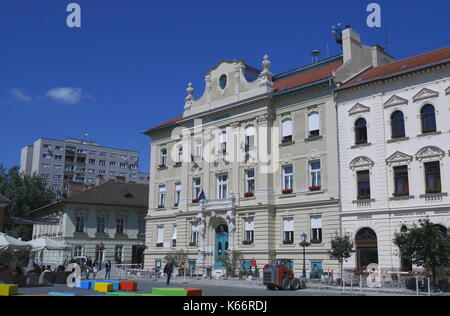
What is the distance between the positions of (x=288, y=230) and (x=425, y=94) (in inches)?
552

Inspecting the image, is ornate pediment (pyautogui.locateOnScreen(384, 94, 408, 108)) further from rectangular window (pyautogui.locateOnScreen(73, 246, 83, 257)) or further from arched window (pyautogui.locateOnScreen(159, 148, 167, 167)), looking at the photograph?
rectangular window (pyautogui.locateOnScreen(73, 246, 83, 257))

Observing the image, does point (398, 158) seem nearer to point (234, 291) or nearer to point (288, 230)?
point (288, 230)

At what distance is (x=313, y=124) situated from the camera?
3703cm

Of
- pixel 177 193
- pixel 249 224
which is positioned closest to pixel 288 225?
pixel 249 224

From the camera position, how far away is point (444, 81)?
98.1ft

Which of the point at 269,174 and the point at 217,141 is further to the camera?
the point at 217,141

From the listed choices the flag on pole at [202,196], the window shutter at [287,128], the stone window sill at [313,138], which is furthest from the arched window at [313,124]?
the flag on pole at [202,196]

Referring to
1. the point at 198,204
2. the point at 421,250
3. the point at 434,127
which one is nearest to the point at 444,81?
the point at 434,127

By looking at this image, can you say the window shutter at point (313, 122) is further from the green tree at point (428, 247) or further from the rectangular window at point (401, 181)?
the green tree at point (428, 247)

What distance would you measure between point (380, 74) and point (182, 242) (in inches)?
888

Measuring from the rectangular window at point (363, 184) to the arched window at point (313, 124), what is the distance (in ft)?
16.4

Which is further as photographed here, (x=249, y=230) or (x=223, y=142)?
(x=223, y=142)

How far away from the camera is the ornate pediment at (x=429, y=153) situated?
Result: 29.5 meters
